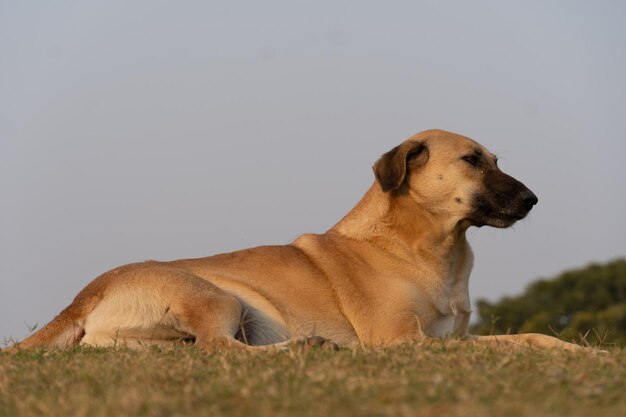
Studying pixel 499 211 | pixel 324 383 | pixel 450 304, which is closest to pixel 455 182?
pixel 499 211

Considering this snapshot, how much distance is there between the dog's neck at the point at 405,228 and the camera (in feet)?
27.0

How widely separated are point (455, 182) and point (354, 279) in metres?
1.21

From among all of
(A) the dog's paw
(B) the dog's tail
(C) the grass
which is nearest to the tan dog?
(B) the dog's tail

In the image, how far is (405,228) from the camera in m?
8.31

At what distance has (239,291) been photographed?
313 inches

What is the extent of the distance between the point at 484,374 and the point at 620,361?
43.7 inches

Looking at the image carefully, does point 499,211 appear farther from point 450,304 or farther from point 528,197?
point 450,304

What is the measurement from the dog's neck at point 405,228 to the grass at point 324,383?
2100mm

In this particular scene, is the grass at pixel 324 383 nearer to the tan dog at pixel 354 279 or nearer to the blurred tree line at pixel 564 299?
the tan dog at pixel 354 279

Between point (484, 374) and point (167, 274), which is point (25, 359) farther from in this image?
point (484, 374)

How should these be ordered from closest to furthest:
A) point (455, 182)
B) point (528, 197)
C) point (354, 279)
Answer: point (354, 279) → point (528, 197) → point (455, 182)

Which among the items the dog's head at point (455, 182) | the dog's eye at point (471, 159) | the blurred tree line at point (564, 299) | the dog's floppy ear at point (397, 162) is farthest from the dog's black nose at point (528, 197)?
the blurred tree line at point (564, 299)

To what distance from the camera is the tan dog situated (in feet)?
24.5

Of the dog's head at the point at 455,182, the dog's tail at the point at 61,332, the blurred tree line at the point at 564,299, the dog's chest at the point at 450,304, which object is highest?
the dog's head at the point at 455,182
